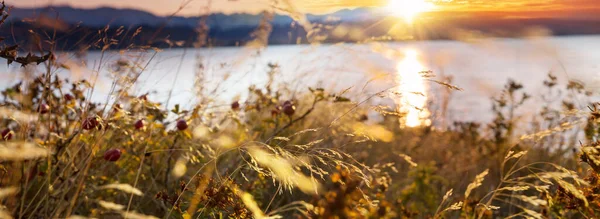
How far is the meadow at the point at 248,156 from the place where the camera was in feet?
5.31

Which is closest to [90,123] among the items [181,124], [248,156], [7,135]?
[7,135]

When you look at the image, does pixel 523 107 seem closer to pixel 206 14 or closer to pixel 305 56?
pixel 305 56

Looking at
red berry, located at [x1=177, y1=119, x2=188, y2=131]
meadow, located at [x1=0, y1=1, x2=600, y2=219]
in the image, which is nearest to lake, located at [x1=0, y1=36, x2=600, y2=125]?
meadow, located at [x1=0, y1=1, x2=600, y2=219]

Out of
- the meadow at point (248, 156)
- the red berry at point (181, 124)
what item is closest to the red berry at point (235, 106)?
the meadow at point (248, 156)

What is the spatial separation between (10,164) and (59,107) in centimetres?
74

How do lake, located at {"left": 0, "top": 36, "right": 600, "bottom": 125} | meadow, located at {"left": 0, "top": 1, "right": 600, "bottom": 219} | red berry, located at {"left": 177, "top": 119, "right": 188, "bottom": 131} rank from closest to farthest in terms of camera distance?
meadow, located at {"left": 0, "top": 1, "right": 600, "bottom": 219}
lake, located at {"left": 0, "top": 36, "right": 600, "bottom": 125}
red berry, located at {"left": 177, "top": 119, "right": 188, "bottom": 131}

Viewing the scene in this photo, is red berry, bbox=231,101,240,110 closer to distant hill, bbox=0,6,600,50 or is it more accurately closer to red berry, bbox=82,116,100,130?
distant hill, bbox=0,6,600,50

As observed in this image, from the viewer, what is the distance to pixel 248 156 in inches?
109

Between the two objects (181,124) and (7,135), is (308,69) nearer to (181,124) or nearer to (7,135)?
(181,124)

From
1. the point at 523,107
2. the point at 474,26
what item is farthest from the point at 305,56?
the point at 523,107

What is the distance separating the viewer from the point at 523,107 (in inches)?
266

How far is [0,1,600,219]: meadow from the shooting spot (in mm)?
1617

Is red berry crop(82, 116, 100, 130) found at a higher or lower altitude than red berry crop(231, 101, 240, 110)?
higher

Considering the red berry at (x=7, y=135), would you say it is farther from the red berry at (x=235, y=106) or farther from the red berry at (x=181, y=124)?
the red berry at (x=235, y=106)
